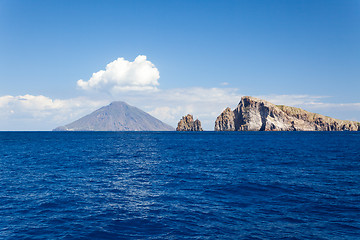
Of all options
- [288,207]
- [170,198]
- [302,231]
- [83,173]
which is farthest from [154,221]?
[83,173]

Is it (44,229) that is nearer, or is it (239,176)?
(44,229)

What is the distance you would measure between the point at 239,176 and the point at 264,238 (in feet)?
57.1

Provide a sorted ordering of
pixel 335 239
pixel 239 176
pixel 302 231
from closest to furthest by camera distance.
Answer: pixel 335 239
pixel 302 231
pixel 239 176

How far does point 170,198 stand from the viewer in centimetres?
2081

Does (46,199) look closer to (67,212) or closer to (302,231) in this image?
(67,212)

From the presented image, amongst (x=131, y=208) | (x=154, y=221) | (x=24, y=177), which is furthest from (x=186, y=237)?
(x=24, y=177)

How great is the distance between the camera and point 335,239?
41.3 feet

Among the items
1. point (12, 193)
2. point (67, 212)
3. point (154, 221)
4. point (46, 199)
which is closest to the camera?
point (154, 221)

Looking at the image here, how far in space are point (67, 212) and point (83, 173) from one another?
52.6ft

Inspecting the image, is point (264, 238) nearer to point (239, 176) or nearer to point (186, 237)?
point (186, 237)

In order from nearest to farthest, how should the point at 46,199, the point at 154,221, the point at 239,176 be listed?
1. the point at 154,221
2. the point at 46,199
3. the point at 239,176

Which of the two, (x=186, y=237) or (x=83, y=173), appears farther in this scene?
(x=83, y=173)

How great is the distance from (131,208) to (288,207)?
1188cm

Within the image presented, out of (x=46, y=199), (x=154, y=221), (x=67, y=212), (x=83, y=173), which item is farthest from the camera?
(x=83, y=173)
